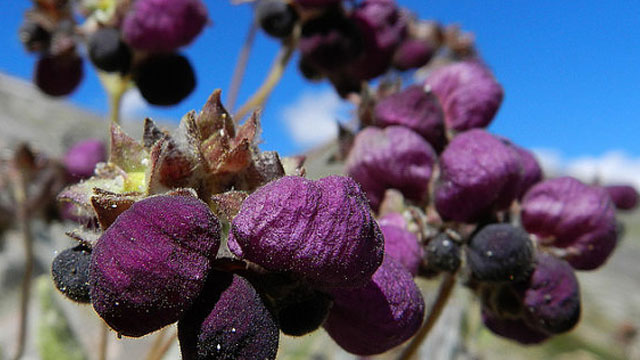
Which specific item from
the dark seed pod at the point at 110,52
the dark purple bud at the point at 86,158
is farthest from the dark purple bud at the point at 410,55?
the dark purple bud at the point at 86,158

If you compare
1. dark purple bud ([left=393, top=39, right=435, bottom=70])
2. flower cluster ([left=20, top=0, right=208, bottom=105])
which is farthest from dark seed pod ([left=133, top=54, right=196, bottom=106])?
dark purple bud ([left=393, top=39, right=435, bottom=70])

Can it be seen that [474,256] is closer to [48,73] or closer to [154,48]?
[154,48]

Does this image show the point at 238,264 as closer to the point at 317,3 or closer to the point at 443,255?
the point at 443,255

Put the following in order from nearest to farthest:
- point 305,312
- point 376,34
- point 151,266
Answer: point 151,266, point 305,312, point 376,34

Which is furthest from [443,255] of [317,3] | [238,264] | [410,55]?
[410,55]

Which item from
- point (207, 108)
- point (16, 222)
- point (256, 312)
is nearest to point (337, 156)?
point (207, 108)

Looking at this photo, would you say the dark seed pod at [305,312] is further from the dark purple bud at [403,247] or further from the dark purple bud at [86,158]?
the dark purple bud at [86,158]

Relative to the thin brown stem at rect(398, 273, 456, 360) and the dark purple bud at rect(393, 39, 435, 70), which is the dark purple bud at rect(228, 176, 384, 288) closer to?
the thin brown stem at rect(398, 273, 456, 360)
